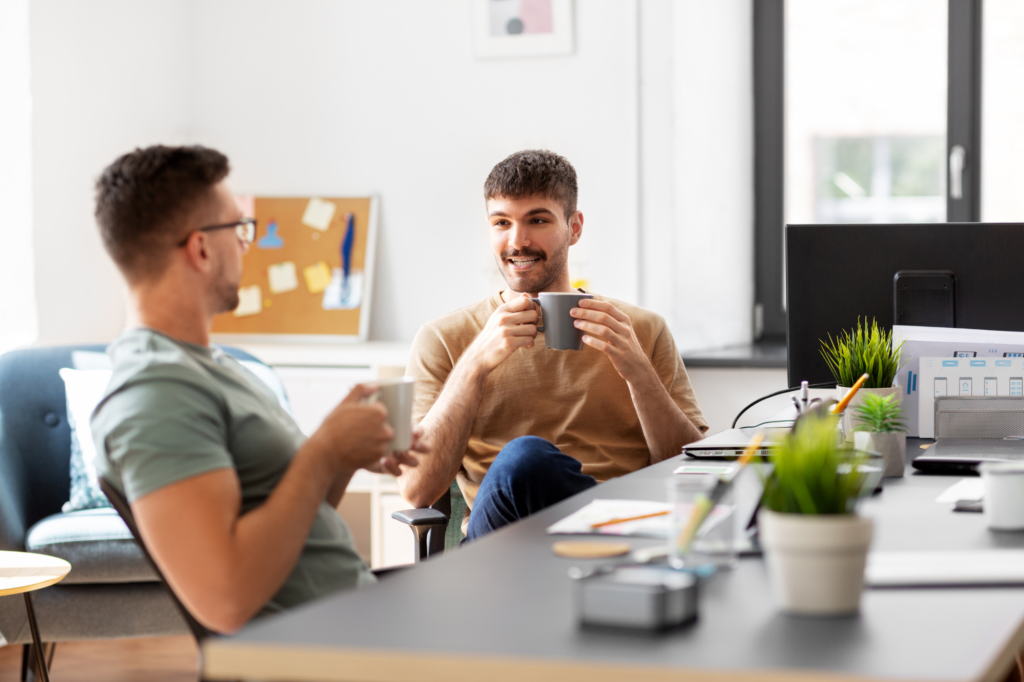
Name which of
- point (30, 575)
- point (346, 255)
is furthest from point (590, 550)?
point (346, 255)

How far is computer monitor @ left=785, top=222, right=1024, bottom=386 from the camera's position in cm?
193

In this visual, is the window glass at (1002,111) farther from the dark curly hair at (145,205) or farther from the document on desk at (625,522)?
the dark curly hair at (145,205)

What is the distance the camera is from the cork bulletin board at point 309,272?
392 centimetres

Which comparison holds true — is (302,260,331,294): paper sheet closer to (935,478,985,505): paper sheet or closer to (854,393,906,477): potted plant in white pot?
(854,393,906,477): potted plant in white pot

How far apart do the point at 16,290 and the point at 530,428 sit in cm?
200

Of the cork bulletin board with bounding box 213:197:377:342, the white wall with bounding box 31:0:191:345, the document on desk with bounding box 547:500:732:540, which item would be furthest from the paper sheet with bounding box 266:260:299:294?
the document on desk with bounding box 547:500:732:540

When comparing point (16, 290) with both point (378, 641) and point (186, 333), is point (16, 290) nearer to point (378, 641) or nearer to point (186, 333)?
point (186, 333)

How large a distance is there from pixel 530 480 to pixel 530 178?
0.80 meters

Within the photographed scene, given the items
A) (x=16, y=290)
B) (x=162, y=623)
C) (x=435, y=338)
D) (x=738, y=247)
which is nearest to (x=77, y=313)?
(x=16, y=290)

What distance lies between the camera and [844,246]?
2033 millimetres

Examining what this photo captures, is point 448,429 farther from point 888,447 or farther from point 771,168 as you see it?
point 771,168

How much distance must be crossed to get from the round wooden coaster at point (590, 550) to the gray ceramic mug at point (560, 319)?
2.72ft

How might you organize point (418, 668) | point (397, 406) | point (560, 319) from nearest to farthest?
point (418, 668) → point (397, 406) → point (560, 319)

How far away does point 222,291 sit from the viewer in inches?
54.6
